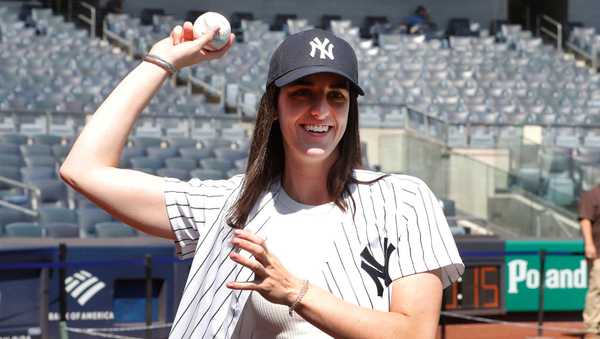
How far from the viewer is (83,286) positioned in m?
9.00

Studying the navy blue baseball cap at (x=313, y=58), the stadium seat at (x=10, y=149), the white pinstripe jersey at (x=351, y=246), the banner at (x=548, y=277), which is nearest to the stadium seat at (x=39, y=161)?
the stadium seat at (x=10, y=149)

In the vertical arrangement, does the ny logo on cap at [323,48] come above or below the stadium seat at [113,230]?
above

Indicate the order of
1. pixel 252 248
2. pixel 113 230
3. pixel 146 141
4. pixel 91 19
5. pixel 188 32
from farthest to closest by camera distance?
pixel 91 19 < pixel 146 141 < pixel 113 230 < pixel 188 32 < pixel 252 248

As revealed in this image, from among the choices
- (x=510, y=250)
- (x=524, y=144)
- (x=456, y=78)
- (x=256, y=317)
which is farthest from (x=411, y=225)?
(x=456, y=78)

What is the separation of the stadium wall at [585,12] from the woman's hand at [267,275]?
3108 cm

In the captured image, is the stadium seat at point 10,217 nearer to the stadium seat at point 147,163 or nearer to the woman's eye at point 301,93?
the stadium seat at point 147,163

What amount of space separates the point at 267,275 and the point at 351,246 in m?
0.24

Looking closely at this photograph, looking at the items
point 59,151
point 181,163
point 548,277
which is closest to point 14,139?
point 59,151

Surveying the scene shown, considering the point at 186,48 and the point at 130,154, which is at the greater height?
the point at 186,48

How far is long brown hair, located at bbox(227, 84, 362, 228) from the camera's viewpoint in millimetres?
2342

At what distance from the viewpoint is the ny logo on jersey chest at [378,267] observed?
220 centimetres

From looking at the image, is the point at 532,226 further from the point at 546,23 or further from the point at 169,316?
the point at 546,23

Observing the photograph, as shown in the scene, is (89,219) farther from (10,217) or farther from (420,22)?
(420,22)

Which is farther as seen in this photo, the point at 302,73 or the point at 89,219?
the point at 89,219
